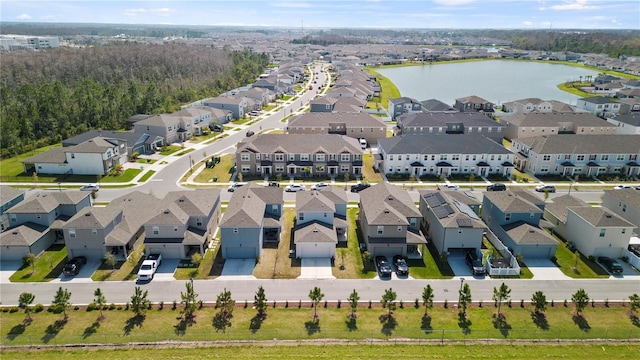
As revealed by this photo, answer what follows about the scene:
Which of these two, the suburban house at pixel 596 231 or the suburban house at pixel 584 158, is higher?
the suburban house at pixel 584 158

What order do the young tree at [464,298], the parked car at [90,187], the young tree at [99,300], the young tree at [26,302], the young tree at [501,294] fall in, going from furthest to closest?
the parked car at [90,187] → the young tree at [501,294] → the young tree at [464,298] → the young tree at [99,300] → the young tree at [26,302]

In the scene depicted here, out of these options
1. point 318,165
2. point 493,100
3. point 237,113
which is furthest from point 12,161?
point 493,100

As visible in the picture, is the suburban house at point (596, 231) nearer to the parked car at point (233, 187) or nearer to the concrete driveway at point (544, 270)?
the concrete driveway at point (544, 270)

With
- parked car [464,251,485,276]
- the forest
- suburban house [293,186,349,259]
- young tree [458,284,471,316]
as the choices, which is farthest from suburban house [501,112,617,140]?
the forest

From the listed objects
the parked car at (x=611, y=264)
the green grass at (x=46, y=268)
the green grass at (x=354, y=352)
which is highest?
the parked car at (x=611, y=264)

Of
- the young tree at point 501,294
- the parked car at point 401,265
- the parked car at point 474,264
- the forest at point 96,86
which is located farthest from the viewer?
the forest at point 96,86

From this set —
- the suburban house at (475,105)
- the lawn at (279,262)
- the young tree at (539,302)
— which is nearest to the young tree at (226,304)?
the lawn at (279,262)

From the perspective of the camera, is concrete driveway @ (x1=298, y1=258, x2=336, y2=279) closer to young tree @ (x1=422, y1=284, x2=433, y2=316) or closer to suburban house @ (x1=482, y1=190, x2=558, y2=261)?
young tree @ (x1=422, y1=284, x2=433, y2=316)

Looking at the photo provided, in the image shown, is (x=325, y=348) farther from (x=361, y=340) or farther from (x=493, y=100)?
(x=493, y=100)
